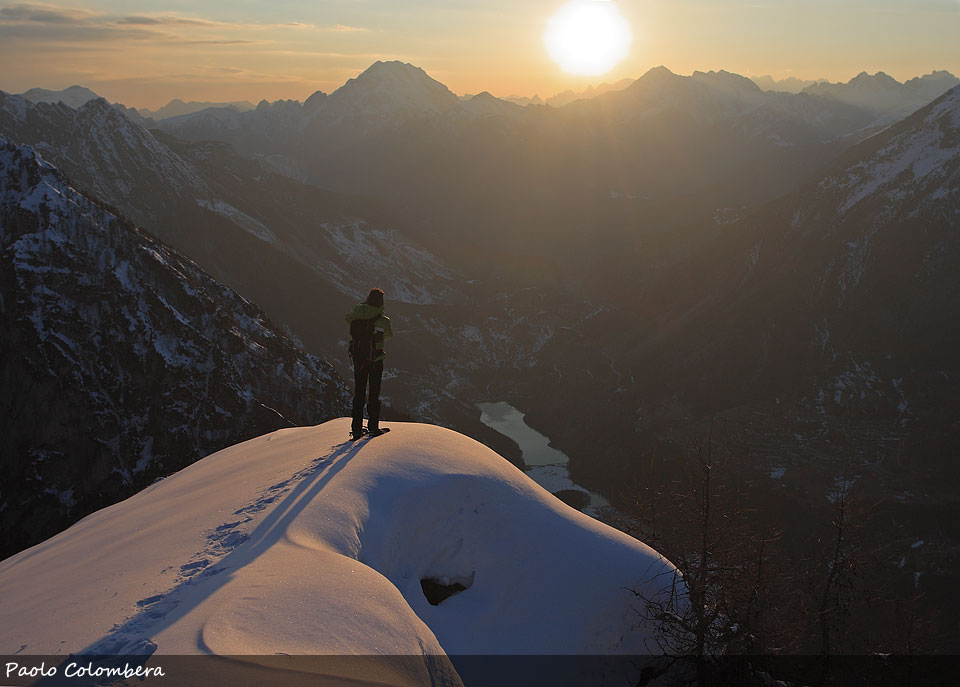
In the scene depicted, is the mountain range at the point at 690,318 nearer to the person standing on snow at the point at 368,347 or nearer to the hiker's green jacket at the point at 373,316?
the person standing on snow at the point at 368,347

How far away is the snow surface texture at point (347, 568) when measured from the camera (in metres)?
8.08

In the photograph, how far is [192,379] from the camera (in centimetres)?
6175

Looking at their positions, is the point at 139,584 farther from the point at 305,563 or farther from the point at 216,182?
the point at 216,182

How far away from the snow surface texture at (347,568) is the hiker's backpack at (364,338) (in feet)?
6.34

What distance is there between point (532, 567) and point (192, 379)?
5713cm

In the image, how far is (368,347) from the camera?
15125mm

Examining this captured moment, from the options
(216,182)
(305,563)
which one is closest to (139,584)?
(305,563)

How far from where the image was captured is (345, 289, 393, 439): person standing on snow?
1501cm

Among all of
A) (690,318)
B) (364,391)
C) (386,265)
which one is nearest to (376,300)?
(364,391)

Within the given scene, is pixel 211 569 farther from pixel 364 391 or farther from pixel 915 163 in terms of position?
pixel 915 163

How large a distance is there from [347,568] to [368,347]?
6.43m

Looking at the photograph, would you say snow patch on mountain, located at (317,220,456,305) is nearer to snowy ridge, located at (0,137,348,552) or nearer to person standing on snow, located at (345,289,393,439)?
snowy ridge, located at (0,137,348,552)

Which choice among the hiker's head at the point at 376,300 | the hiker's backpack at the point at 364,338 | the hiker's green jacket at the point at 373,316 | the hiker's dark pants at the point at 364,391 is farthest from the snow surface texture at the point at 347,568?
the hiker's head at the point at 376,300

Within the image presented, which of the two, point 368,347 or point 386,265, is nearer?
point 368,347
